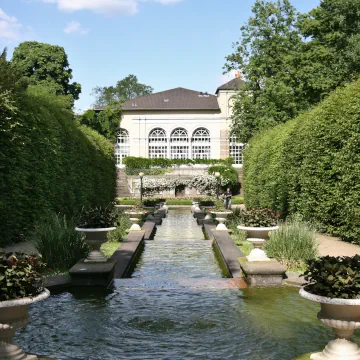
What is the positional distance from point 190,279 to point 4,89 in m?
5.88

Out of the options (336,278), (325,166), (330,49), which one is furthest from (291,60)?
(336,278)

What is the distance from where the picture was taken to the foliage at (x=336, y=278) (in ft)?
11.7

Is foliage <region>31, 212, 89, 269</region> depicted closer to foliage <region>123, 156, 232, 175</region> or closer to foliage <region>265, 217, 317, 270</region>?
foliage <region>265, 217, 317, 270</region>

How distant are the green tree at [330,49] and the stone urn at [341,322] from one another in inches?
883

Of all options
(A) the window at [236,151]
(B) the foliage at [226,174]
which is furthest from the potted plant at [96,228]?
(A) the window at [236,151]

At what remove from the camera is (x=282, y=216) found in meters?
17.4

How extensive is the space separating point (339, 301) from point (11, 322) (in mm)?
2150

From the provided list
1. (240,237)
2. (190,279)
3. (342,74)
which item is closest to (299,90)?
(342,74)

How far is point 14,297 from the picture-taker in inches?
Result: 136

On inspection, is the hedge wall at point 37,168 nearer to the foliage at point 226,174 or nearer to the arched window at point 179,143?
the foliage at point 226,174

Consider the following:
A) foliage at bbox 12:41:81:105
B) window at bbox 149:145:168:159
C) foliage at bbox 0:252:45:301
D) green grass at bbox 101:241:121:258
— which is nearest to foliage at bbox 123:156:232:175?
window at bbox 149:145:168:159

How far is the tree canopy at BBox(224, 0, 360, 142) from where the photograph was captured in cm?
2622

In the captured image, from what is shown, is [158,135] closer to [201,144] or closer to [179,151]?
[179,151]

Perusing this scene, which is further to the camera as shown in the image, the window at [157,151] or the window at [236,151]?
the window at [157,151]
